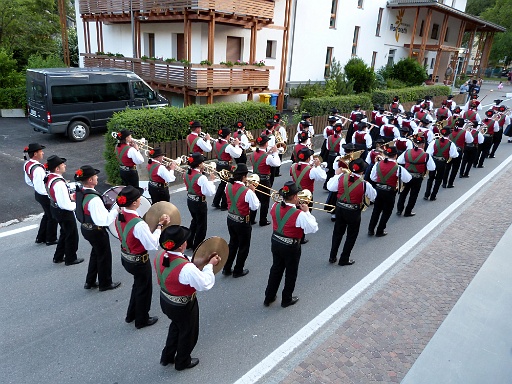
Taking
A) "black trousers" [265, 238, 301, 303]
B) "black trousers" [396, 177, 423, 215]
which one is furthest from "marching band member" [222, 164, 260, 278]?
"black trousers" [396, 177, 423, 215]

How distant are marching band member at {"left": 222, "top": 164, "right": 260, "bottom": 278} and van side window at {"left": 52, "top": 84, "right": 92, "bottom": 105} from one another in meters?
10.2

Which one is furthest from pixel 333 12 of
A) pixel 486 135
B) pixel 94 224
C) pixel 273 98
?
pixel 94 224

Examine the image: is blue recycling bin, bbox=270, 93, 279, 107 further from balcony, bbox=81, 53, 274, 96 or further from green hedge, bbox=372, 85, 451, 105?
green hedge, bbox=372, 85, 451, 105

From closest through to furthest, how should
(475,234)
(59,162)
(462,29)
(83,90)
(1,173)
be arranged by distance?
(59,162) → (475,234) → (1,173) → (83,90) → (462,29)

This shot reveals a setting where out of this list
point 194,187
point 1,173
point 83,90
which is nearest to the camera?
point 194,187

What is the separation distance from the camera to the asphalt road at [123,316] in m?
4.65

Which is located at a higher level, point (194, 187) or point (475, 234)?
point (194, 187)

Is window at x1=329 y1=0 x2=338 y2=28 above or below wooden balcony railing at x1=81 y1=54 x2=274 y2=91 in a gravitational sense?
above

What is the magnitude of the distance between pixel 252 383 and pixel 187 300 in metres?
1.25

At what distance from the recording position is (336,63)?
25156 millimetres

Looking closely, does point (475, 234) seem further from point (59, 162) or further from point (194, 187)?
point (59, 162)

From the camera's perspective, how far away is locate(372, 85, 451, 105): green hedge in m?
20.8

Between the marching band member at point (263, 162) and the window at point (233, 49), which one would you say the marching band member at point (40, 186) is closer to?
the marching band member at point (263, 162)

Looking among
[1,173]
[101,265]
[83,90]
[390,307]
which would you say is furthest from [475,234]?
[83,90]
